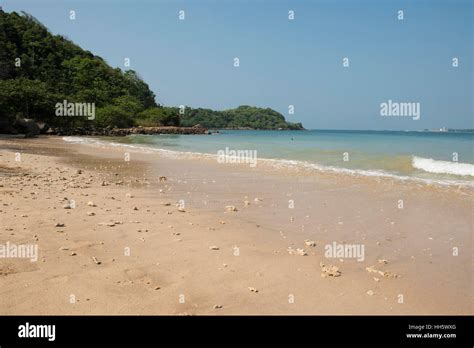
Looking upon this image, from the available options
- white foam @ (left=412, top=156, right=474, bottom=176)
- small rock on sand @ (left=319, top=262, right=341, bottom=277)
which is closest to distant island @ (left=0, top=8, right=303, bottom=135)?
white foam @ (left=412, top=156, right=474, bottom=176)

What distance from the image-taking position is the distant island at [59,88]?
53594 mm

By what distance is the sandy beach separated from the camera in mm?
4172

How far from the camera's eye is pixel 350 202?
993 centimetres

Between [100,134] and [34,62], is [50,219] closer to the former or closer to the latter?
[100,134]

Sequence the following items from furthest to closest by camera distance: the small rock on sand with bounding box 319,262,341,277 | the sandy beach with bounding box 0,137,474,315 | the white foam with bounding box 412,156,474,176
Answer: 1. the white foam with bounding box 412,156,474,176
2. the small rock on sand with bounding box 319,262,341,277
3. the sandy beach with bounding box 0,137,474,315

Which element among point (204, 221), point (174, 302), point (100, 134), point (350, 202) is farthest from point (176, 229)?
point (100, 134)

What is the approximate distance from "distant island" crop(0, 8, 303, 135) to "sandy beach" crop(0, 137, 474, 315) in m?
43.1

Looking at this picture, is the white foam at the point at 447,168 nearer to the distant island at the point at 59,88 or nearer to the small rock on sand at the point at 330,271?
the small rock on sand at the point at 330,271

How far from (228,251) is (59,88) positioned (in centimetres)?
8499

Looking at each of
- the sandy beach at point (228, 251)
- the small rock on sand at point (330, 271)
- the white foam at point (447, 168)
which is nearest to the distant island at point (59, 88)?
the white foam at point (447, 168)

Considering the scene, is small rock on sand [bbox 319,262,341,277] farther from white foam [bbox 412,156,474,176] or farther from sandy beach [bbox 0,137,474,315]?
white foam [bbox 412,156,474,176]

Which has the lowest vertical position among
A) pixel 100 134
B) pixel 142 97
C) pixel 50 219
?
pixel 50 219

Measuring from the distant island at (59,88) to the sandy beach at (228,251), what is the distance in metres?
43.1
